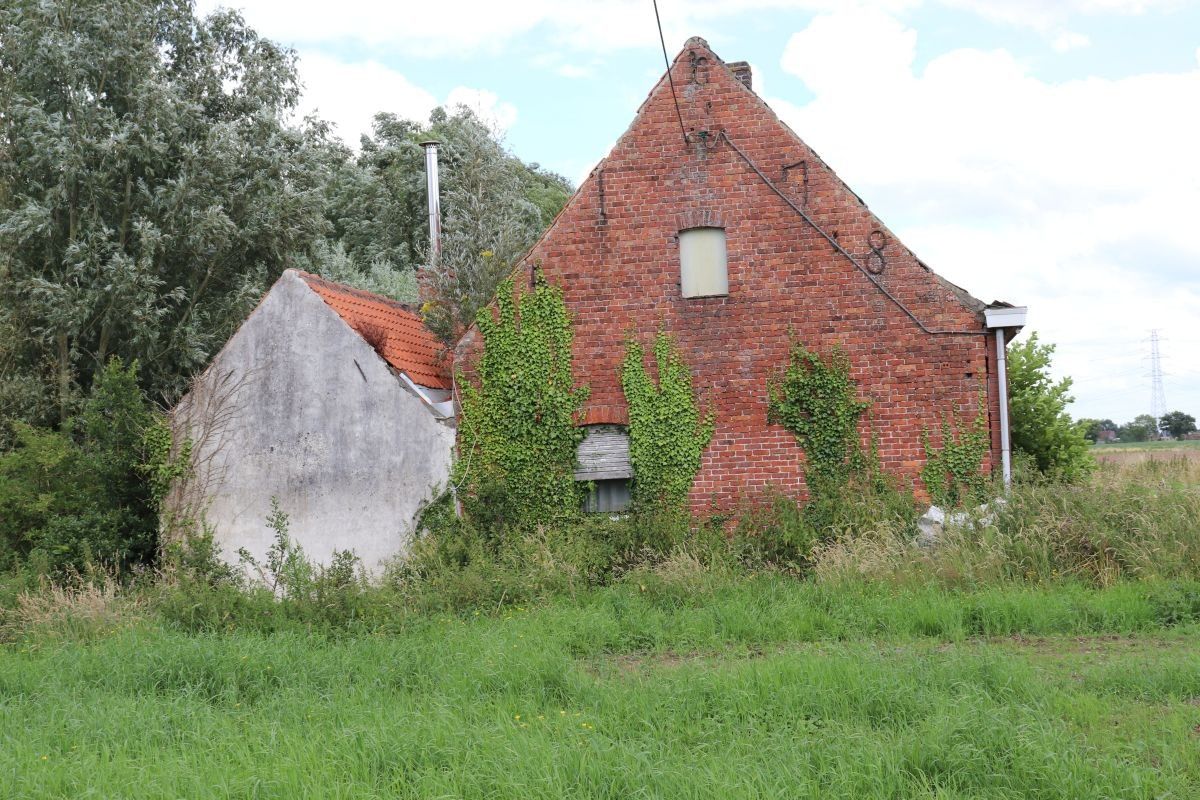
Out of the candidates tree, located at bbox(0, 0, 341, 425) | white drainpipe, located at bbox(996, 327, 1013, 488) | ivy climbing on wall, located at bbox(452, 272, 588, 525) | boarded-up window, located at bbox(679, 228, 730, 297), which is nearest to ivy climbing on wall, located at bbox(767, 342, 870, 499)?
boarded-up window, located at bbox(679, 228, 730, 297)

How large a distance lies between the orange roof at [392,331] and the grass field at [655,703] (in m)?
4.90

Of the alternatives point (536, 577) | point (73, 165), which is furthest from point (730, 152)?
point (73, 165)

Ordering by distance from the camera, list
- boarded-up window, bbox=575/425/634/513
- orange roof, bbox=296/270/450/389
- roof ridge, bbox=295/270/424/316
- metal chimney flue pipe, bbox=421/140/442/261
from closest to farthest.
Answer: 1. boarded-up window, bbox=575/425/634/513
2. orange roof, bbox=296/270/450/389
3. roof ridge, bbox=295/270/424/316
4. metal chimney flue pipe, bbox=421/140/442/261

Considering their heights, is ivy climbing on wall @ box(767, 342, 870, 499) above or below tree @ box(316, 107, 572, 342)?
below

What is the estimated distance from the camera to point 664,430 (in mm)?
13805

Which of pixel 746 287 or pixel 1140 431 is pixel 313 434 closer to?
pixel 746 287

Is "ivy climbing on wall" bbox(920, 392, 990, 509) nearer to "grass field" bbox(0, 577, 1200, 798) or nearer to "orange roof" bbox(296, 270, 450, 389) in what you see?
"grass field" bbox(0, 577, 1200, 798)

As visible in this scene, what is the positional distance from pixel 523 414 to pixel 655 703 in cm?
724

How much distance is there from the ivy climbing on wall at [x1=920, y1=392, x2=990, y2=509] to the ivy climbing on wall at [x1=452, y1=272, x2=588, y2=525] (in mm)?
4633

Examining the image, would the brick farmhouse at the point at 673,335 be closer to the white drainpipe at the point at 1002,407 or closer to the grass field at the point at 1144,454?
the white drainpipe at the point at 1002,407

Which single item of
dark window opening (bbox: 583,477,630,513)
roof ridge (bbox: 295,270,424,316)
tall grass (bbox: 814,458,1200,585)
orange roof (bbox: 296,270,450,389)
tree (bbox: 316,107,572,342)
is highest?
tree (bbox: 316,107,572,342)

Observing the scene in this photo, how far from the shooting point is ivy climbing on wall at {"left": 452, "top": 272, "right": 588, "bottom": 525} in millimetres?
13836

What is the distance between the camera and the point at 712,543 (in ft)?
42.7

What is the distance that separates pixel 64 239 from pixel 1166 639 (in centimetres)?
2041
